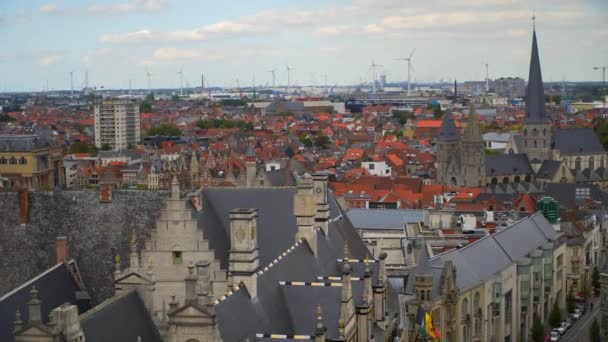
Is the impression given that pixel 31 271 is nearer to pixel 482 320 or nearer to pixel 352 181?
pixel 482 320

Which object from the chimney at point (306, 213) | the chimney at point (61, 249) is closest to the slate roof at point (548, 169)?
the chimney at point (306, 213)

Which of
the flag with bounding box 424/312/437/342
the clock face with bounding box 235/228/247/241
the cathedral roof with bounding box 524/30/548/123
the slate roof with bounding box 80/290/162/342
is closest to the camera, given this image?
the slate roof with bounding box 80/290/162/342

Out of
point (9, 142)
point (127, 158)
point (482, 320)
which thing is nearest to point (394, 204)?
point (482, 320)

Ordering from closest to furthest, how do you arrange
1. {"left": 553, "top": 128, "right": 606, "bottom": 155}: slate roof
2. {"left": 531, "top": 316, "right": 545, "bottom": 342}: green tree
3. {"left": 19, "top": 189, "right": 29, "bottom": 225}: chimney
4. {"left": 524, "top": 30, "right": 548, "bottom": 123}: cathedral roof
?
{"left": 19, "top": 189, "right": 29, "bottom": 225}: chimney < {"left": 531, "top": 316, "right": 545, "bottom": 342}: green tree < {"left": 524, "top": 30, "right": 548, "bottom": 123}: cathedral roof < {"left": 553, "top": 128, "right": 606, "bottom": 155}: slate roof

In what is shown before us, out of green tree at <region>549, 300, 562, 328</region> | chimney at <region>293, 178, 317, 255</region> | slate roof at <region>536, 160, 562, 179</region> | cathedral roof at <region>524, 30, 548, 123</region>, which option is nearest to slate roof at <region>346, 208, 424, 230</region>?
green tree at <region>549, 300, 562, 328</region>

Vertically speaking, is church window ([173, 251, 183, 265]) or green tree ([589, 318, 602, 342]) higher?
church window ([173, 251, 183, 265])

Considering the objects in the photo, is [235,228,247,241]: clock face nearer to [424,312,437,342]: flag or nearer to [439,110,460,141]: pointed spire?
[424,312,437,342]: flag

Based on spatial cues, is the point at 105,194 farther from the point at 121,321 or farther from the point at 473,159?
the point at 473,159
